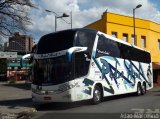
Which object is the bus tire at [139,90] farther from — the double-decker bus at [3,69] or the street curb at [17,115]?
the double-decker bus at [3,69]

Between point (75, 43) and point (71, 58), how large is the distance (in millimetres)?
837

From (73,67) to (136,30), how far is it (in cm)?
2944

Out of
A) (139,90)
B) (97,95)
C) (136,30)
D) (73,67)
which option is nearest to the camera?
(73,67)

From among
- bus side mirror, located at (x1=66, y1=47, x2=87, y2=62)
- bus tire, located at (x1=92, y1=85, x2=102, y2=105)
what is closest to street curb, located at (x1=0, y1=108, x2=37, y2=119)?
bus side mirror, located at (x1=66, y1=47, x2=87, y2=62)

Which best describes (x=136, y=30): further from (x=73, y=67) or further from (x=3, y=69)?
(x=3, y=69)

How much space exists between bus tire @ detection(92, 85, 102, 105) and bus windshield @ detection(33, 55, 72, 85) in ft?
8.35

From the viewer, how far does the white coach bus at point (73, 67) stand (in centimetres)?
1769

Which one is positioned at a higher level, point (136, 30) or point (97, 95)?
point (136, 30)

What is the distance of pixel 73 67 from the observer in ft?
58.7

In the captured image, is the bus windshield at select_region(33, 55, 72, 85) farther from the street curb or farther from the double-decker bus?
the double-decker bus

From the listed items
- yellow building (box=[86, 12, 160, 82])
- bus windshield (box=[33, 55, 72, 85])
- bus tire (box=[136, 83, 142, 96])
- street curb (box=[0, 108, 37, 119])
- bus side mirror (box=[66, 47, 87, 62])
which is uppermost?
yellow building (box=[86, 12, 160, 82])

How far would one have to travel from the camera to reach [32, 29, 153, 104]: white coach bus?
1769 centimetres

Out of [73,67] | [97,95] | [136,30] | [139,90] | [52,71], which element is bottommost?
[139,90]

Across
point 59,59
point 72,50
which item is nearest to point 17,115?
point 59,59
